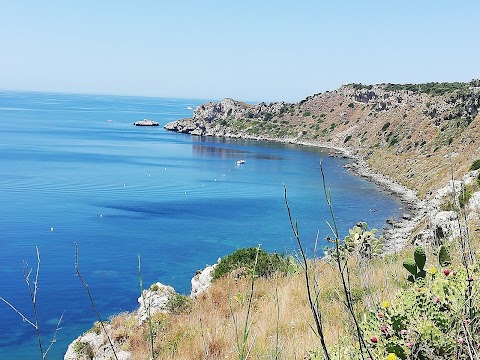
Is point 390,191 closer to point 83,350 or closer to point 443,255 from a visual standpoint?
point 83,350

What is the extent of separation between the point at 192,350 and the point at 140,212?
45.2 metres

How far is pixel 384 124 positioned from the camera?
94000 millimetres

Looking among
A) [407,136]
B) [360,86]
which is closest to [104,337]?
[407,136]

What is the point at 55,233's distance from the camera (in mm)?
40438

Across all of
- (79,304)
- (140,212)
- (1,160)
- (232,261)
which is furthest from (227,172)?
(232,261)

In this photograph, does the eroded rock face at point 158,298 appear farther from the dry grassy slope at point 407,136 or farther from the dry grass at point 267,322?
the dry grassy slope at point 407,136

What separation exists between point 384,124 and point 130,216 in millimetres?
62789

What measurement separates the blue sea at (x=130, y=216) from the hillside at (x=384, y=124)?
25.2 feet

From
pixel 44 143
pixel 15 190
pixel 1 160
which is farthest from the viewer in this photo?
pixel 44 143

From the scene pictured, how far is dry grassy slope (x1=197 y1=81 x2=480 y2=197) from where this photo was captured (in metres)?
61.4

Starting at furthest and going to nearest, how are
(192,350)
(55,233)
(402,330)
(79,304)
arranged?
(55,233), (79,304), (192,350), (402,330)

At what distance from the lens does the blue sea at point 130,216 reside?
28.7m

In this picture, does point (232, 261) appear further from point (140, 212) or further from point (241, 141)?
point (241, 141)

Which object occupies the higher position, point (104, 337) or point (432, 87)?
point (432, 87)
